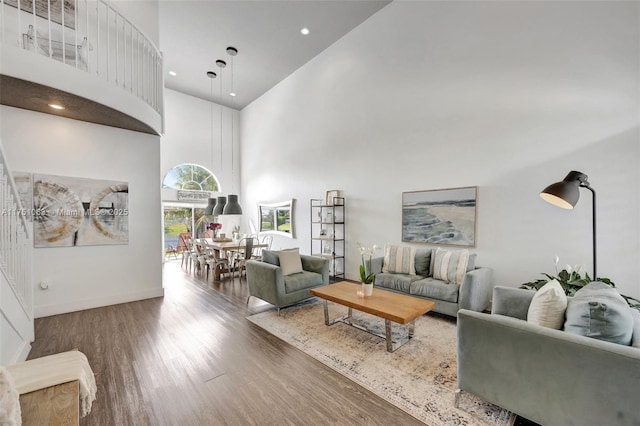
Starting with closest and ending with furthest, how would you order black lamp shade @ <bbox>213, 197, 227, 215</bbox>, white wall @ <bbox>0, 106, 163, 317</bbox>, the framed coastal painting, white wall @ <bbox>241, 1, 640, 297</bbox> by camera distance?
white wall @ <bbox>241, 1, 640, 297</bbox> → white wall @ <bbox>0, 106, 163, 317</bbox> → the framed coastal painting → black lamp shade @ <bbox>213, 197, 227, 215</bbox>

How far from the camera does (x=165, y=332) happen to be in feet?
10.8

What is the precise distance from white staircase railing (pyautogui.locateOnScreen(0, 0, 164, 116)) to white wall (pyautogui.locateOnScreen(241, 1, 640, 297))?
12.4ft

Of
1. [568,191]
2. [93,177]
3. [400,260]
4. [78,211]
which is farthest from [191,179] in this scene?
[568,191]

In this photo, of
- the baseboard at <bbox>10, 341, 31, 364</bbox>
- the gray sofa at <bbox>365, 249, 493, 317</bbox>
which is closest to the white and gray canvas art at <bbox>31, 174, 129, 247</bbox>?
the baseboard at <bbox>10, 341, 31, 364</bbox>

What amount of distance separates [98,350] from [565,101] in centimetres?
630

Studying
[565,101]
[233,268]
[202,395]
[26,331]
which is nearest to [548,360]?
[202,395]

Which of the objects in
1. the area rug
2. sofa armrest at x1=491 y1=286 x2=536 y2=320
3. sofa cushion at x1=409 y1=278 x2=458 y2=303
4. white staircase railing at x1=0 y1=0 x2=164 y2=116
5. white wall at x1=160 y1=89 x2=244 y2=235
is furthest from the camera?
white wall at x1=160 y1=89 x2=244 y2=235

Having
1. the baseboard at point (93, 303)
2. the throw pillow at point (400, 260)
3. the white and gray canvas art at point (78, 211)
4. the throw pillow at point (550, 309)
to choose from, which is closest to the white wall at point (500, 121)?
the throw pillow at point (400, 260)

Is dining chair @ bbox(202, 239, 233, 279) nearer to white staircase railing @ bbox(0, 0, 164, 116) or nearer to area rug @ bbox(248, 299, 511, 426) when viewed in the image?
area rug @ bbox(248, 299, 511, 426)

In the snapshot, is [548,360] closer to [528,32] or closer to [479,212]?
[479,212]

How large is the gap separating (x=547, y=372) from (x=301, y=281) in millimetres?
2979

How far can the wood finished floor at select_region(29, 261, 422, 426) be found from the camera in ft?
6.33

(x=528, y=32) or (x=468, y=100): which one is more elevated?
(x=528, y=32)

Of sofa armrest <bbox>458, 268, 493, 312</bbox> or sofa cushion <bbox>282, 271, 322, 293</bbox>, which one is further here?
sofa cushion <bbox>282, 271, 322, 293</bbox>
